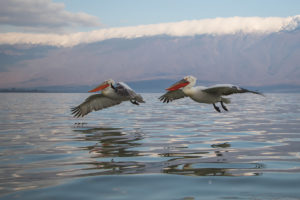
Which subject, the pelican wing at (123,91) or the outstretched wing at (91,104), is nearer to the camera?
the pelican wing at (123,91)

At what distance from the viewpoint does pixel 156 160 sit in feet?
30.1

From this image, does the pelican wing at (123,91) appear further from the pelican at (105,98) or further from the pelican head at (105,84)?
the pelican head at (105,84)

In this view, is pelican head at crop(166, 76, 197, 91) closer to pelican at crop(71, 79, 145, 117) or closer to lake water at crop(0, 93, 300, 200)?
lake water at crop(0, 93, 300, 200)

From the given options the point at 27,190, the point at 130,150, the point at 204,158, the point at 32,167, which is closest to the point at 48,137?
the point at 130,150

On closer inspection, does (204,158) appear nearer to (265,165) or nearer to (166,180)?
(265,165)

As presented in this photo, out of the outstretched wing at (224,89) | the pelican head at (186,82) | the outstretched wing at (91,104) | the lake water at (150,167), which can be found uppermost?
the pelican head at (186,82)

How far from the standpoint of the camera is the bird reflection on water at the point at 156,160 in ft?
25.7

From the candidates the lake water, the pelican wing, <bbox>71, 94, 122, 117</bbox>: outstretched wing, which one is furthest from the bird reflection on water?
<bbox>71, 94, 122, 117</bbox>: outstretched wing

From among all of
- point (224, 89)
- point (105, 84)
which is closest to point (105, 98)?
point (105, 84)

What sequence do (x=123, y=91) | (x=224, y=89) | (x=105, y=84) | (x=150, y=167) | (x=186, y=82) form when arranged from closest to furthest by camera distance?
1. (x=150, y=167)
2. (x=224, y=89)
3. (x=186, y=82)
4. (x=123, y=91)
5. (x=105, y=84)

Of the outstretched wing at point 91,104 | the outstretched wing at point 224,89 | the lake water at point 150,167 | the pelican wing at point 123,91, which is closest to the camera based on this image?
the lake water at point 150,167

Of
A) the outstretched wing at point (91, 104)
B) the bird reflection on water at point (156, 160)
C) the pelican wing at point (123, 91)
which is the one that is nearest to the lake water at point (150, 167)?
the bird reflection on water at point (156, 160)

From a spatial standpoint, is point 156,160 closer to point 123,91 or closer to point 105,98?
point 123,91

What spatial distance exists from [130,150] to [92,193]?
452 cm
